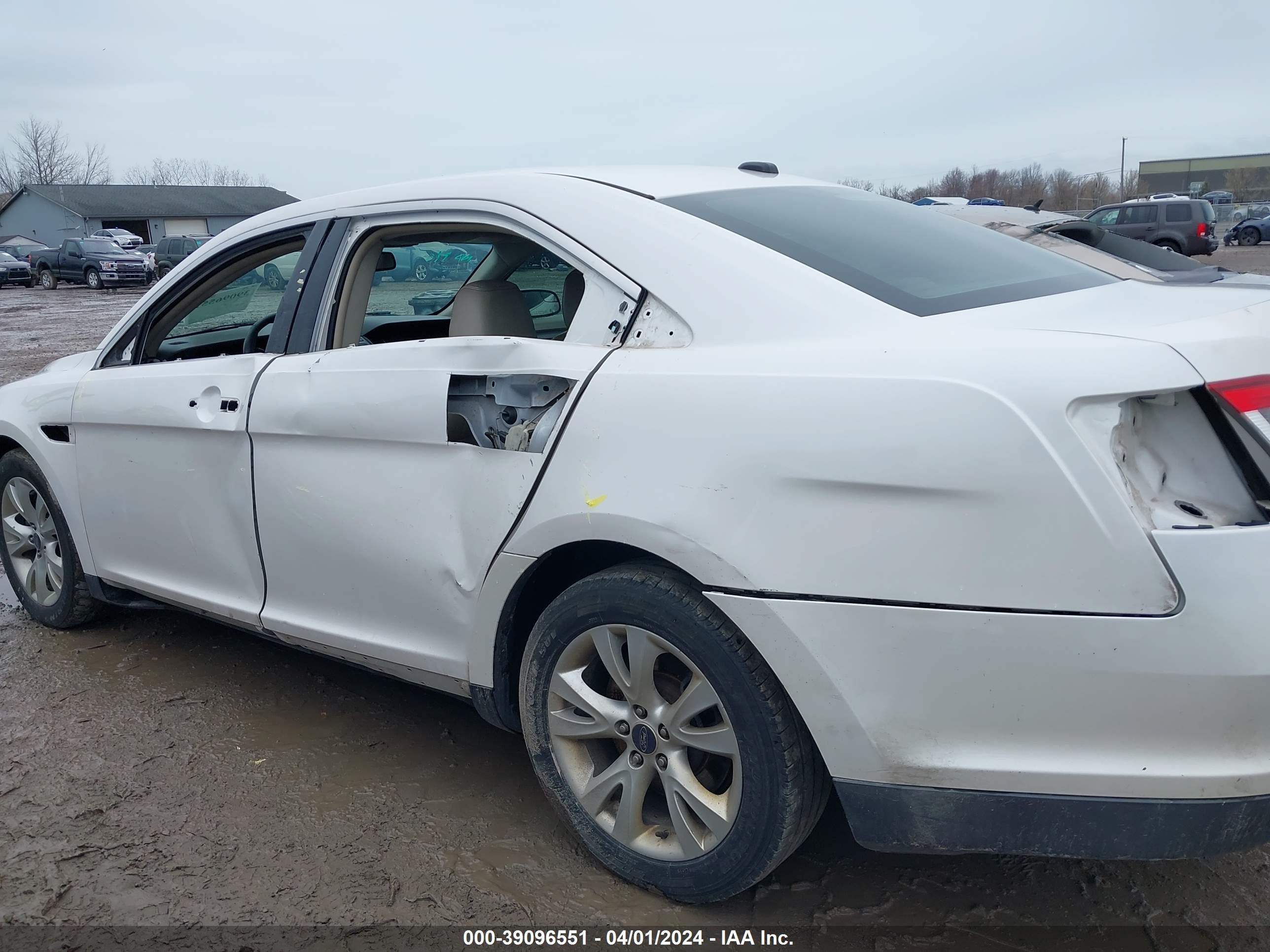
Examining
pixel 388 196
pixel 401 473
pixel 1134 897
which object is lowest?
pixel 1134 897

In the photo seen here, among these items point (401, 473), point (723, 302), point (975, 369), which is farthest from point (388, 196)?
point (975, 369)

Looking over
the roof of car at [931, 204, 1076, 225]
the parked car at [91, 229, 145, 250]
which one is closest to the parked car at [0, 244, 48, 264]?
the parked car at [91, 229, 145, 250]

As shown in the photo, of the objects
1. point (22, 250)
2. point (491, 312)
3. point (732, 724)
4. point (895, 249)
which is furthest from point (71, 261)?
Answer: point (732, 724)

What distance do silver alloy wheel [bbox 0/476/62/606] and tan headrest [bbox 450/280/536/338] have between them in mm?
2142

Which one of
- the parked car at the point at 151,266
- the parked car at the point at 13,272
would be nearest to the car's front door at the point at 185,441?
the parked car at the point at 151,266

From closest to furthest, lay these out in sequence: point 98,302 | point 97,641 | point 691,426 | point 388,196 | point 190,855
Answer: point 691,426
point 190,855
point 388,196
point 97,641
point 98,302

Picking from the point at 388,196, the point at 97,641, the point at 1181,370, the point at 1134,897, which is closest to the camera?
the point at 1181,370

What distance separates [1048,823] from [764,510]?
747mm

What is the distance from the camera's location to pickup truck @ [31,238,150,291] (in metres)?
32.7

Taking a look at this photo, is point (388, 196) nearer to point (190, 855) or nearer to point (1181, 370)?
point (190, 855)

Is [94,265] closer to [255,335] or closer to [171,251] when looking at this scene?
[171,251]

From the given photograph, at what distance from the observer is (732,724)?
6.94 feet

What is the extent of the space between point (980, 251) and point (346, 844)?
2.24 m

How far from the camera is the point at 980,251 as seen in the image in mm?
2711
